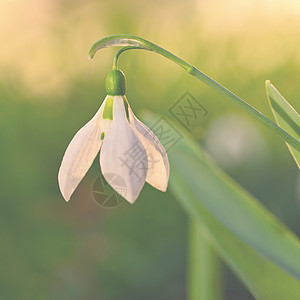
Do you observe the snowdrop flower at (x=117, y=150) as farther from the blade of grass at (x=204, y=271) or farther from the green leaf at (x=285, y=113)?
the blade of grass at (x=204, y=271)

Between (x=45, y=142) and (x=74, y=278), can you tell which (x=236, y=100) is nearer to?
(x=74, y=278)

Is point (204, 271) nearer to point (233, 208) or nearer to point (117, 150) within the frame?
point (233, 208)

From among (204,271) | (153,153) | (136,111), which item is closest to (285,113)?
(153,153)

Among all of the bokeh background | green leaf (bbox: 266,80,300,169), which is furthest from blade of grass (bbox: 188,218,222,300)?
the bokeh background

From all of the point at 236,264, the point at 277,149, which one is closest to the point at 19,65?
the point at 277,149

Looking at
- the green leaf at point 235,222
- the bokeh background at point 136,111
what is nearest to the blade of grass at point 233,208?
the green leaf at point 235,222

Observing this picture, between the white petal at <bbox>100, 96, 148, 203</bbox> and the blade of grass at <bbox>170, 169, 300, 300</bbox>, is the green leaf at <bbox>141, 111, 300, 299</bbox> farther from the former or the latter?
the white petal at <bbox>100, 96, 148, 203</bbox>
